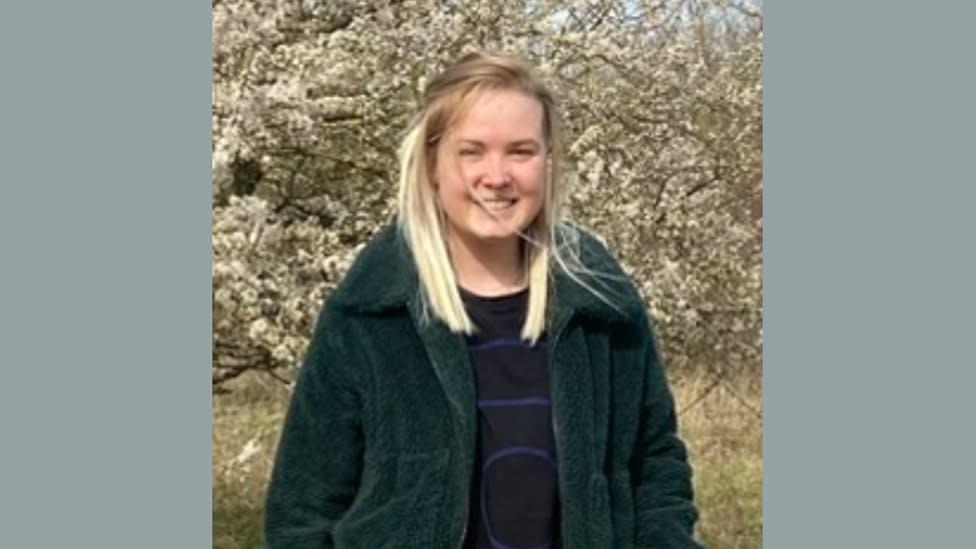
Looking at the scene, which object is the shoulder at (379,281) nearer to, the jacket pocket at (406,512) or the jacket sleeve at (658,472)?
the jacket pocket at (406,512)

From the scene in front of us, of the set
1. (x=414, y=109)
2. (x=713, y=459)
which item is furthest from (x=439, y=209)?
(x=713, y=459)

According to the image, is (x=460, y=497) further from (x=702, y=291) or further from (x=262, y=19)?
(x=702, y=291)

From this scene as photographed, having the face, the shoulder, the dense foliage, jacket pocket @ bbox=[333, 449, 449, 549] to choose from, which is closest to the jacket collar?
the shoulder

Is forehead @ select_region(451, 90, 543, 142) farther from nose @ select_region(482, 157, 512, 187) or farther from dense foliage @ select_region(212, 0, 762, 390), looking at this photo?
dense foliage @ select_region(212, 0, 762, 390)

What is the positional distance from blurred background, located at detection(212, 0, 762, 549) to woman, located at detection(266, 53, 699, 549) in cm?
200

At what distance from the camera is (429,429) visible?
1996 millimetres

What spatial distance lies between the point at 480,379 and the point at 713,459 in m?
3.00

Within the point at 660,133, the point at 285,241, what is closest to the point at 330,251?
the point at 285,241

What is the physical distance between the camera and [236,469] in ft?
14.8

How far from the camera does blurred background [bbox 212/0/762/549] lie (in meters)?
4.05

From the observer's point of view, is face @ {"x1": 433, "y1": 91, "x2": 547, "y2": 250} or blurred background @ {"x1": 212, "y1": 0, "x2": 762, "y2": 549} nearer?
face @ {"x1": 433, "y1": 91, "x2": 547, "y2": 250}

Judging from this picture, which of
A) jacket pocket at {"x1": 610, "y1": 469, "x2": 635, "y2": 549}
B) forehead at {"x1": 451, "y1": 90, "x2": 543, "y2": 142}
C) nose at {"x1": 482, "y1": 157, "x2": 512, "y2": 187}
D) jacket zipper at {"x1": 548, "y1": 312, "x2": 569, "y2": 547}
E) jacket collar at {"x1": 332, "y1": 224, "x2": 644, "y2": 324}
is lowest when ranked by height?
jacket pocket at {"x1": 610, "y1": 469, "x2": 635, "y2": 549}

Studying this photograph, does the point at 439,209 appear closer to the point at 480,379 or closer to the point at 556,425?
the point at 480,379

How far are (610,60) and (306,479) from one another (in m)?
2.62
